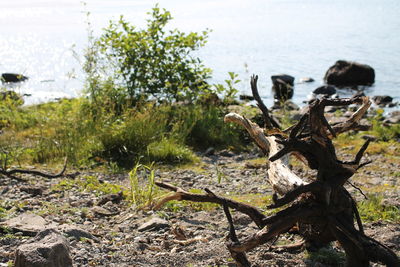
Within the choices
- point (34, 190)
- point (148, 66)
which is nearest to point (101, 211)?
point (34, 190)

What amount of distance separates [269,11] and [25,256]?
45518 mm

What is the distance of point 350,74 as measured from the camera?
21.6 m

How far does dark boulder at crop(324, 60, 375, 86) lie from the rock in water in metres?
19.0

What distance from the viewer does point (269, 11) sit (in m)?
47.2

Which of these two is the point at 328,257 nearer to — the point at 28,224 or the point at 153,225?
the point at 153,225

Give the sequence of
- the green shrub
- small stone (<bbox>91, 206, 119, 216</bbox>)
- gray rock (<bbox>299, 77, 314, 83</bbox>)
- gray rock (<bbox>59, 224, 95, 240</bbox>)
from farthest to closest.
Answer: gray rock (<bbox>299, 77, 314, 83</bbox>) < the green shrub < small stone (<bbox>91, 206, 119, 216</bbox>) < gray rock (<bbox>59, 224, 95, 240</bbox>)

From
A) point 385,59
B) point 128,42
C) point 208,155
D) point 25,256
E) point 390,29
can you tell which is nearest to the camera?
point 25,256

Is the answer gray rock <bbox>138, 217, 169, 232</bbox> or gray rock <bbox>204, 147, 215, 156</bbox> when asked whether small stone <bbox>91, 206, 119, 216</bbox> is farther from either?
gray rock <bbox>204, 147, 215, 156</bbox>

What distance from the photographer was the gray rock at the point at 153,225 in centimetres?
527

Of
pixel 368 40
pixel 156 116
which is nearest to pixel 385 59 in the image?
pixel 368 40

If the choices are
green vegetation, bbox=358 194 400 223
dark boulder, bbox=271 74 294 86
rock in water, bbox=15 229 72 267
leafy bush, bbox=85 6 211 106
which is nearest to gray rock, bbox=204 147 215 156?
leafy bush, bbox=85 6 211 106

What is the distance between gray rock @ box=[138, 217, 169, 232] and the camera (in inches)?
207

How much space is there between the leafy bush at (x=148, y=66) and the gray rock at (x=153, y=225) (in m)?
5.45

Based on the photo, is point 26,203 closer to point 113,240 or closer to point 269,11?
point 113,240
